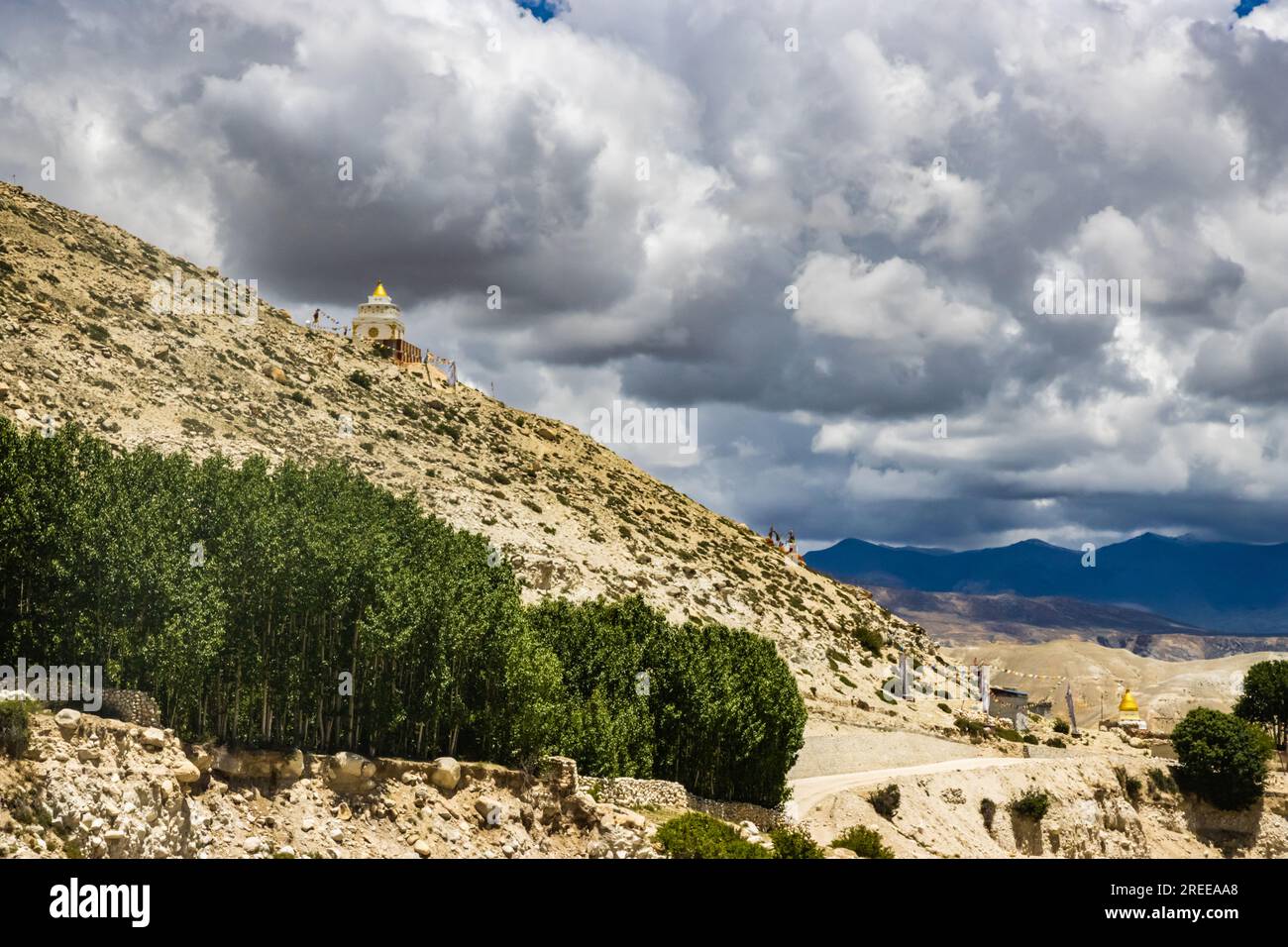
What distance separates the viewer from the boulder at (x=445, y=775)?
34250 mm

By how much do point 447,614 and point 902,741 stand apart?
147ft

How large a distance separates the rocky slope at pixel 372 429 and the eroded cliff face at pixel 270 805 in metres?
47.1

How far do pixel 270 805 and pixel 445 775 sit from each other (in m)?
5.90

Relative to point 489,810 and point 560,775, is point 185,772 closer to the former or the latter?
point 489,810

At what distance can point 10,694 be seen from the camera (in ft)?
90.7

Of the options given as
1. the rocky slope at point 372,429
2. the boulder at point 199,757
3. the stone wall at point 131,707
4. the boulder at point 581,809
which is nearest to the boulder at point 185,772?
the boulder at point 199,757

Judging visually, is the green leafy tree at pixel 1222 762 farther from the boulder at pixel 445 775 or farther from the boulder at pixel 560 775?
the boulder at pixel 445 775

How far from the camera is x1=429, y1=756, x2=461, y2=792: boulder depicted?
34.2 meters

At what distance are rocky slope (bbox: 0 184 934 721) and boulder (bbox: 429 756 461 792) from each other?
155 feet

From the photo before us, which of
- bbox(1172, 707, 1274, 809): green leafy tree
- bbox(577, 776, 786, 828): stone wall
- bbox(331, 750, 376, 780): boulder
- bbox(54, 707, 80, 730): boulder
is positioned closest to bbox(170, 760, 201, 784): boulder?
bbox(54, 707, 80, 730): boulder

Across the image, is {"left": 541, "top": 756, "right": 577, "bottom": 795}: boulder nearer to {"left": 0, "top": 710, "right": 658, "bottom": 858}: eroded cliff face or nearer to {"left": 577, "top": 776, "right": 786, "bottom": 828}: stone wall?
{"left": 0, "top": 710, "right": 658, "bottom": 858}: eroded cliff face
